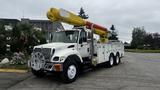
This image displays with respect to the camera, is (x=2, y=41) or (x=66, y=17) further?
(x=2, y=41)

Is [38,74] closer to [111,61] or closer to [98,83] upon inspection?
[98,83]

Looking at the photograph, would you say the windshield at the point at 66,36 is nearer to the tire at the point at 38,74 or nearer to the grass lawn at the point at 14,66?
the tire at the point at 38,74

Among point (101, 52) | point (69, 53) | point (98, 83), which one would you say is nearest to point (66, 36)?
point (69, 53)

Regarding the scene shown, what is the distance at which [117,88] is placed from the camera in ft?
36.4

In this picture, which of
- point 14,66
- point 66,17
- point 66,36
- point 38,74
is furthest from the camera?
point 14,66

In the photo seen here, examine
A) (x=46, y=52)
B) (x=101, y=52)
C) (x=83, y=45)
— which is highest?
(x=83, y=45)

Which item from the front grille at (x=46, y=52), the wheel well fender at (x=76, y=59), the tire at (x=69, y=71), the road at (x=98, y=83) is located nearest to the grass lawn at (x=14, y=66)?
the road at (x=98, y=83)

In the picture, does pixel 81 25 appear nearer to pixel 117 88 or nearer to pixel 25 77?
Answer: pixel 25 77

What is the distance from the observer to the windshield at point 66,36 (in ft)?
45.9

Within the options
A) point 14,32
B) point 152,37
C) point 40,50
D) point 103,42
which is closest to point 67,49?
point 40,50

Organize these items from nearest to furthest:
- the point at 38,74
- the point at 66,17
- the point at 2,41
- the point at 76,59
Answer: the point at 76,59 < the point at 38,74 < the point at 66,17 < the point at 2,41

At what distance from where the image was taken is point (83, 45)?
563 inches

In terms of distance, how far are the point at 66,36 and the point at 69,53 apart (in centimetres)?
182

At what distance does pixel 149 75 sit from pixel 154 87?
3.28 m
